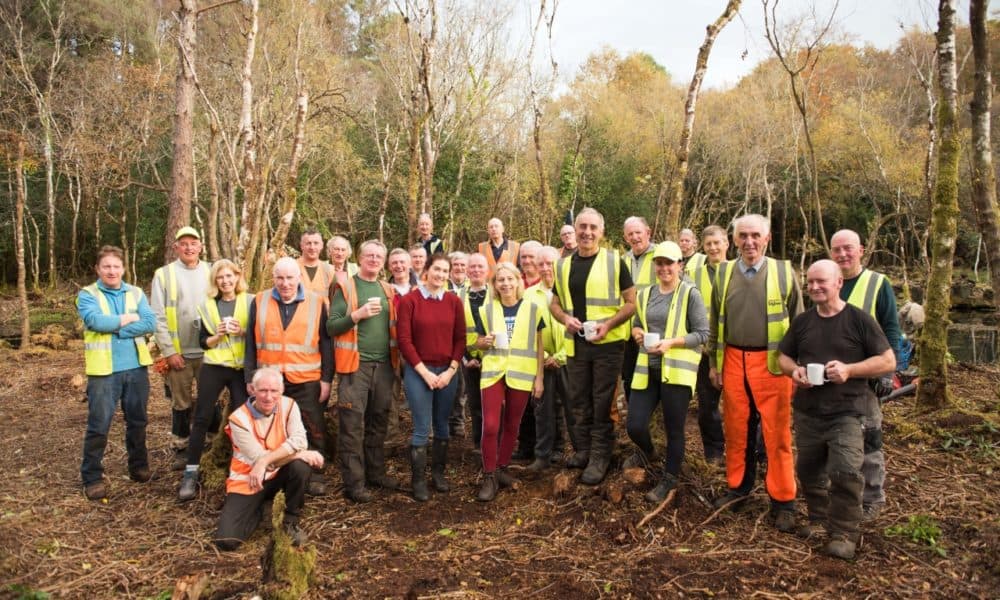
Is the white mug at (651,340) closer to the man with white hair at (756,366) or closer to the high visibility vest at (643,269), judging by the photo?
the man with white hair at (756,366)

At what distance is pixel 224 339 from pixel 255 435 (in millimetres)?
1175

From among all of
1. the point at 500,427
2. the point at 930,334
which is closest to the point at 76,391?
the point at 500,427

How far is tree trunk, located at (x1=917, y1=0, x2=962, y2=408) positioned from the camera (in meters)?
6.08

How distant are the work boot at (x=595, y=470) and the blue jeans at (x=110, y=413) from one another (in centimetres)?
383

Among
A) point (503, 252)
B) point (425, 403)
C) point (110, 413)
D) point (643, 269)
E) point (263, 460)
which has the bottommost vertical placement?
point (263, 460)

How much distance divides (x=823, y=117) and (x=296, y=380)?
96.8 ft

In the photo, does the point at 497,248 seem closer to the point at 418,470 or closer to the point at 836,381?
the point at 418,470

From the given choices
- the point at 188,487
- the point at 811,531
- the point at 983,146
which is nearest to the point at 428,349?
the point at 188,487

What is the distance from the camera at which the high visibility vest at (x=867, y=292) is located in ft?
14.3

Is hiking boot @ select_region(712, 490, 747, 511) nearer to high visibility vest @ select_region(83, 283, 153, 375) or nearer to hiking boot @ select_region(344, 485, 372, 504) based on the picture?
hiking boot @ select_region(344, 485, 372, 504)

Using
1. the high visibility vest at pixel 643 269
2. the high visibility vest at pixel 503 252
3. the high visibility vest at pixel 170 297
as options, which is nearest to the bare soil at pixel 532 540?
the high visibility vest at pixel 170 297

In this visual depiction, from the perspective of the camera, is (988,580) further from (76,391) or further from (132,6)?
(132,6)

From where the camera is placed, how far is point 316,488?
17.1ft

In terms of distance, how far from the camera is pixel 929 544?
3.96 m
